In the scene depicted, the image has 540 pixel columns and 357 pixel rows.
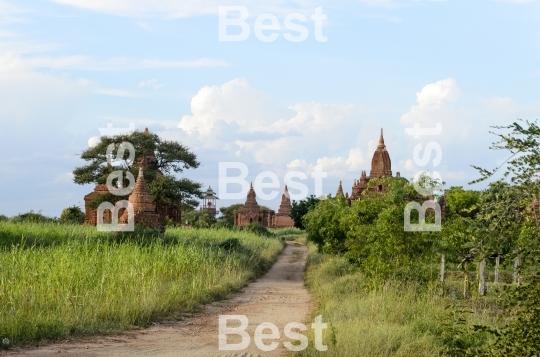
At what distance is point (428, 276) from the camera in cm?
1427

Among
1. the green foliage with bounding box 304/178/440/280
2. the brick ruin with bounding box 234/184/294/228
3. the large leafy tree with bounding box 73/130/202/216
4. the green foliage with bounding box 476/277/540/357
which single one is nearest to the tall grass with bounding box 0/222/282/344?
the green foliage with bounding box 304/178/440/280

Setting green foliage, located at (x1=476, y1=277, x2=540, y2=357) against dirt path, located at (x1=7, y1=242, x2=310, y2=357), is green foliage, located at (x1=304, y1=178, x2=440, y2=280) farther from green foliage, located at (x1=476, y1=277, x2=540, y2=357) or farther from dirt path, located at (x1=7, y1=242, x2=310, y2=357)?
green foliage, located at (x1=476, y1=277, x2=540, y2=357)

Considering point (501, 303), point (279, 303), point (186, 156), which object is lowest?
point (279, 303)

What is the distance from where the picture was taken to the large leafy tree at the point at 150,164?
43.1 meters

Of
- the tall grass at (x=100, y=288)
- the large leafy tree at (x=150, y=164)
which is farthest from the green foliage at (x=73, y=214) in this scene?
the tall grass at (x=100, y=288)

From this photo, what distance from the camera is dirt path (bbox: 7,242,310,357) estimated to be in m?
8.79

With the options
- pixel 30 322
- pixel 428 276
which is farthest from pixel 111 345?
pixel 428 276

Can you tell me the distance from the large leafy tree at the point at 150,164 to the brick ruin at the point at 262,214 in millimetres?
24367

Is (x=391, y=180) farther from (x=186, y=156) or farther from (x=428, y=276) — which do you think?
(x=186, y=156)

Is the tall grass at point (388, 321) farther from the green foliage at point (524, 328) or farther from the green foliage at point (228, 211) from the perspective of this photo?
the green foliage at point (228, 211)

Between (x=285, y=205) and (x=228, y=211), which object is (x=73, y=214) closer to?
(x=285, y=205)

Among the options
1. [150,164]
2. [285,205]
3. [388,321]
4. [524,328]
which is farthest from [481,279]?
[285,205]

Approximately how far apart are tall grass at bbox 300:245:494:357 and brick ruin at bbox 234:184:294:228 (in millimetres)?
56531

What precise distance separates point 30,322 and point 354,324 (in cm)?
430
